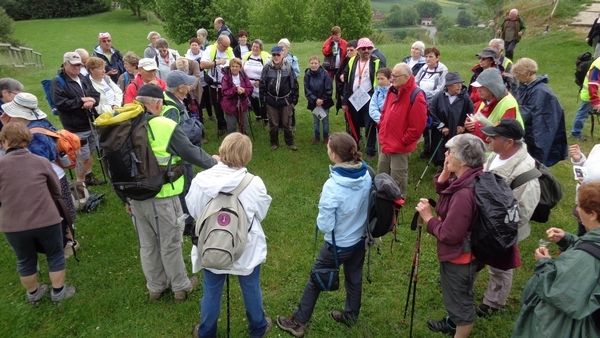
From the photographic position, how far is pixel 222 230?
382cm

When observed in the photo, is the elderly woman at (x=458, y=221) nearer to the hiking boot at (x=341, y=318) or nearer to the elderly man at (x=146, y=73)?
the hiking boot at (x=341, y=318)

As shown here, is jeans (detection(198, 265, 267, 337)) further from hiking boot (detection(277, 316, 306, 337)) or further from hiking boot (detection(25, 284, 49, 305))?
hiking boot (detection(25, 284, 49, 305))

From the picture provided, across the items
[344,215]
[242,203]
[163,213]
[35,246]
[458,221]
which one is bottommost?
[35,246]

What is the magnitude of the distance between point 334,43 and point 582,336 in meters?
9.10

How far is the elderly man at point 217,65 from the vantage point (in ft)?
33.2

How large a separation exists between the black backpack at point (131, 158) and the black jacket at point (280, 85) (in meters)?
5.11

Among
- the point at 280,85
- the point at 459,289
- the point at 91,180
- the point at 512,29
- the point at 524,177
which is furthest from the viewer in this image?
the point at 512,29

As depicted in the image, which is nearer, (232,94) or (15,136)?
(15,136)

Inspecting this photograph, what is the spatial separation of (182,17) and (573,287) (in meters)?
39.7

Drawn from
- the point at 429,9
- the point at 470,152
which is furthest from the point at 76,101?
the point at 429,9

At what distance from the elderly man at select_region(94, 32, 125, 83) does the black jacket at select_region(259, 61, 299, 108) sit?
3.51 metres

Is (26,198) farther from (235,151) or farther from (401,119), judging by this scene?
(401,119)

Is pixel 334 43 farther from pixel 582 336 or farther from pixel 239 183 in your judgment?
pixel 582 336

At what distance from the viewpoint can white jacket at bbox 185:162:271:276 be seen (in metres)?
3.88
